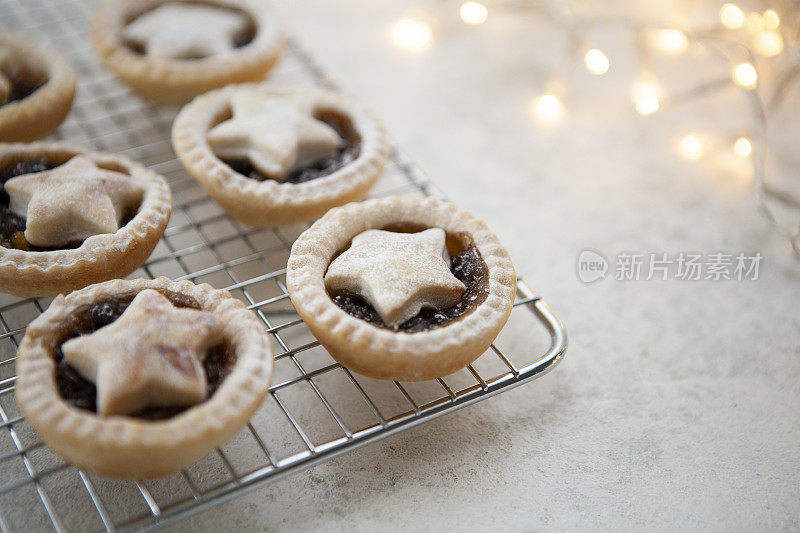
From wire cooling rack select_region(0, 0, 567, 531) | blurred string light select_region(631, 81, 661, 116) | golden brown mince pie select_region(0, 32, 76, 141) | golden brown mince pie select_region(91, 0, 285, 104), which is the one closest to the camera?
wire cooling rack select_region(0, 0, 567, 531)

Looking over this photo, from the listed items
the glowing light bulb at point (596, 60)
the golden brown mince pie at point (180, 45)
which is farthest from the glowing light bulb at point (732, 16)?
the golden brown mince pie at point (180, 45)

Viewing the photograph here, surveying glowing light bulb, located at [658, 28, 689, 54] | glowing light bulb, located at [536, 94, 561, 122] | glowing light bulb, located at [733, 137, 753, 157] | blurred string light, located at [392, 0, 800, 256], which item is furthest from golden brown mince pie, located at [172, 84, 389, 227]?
glowing light bulb, located at [658, 28, 689, 54]

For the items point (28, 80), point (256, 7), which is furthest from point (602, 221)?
point (28, 80)

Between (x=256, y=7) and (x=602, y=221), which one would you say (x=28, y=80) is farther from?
(x=602, y=221)

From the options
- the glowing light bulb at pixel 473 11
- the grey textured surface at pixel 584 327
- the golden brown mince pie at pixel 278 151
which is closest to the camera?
the grey textured surface at pixel 584 327

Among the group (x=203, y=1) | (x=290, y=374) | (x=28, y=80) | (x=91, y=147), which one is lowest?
(x=290, y=374)

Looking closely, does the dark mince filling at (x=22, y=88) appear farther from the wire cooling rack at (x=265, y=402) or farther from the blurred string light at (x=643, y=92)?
the blurred string light at (x=643, y=92)

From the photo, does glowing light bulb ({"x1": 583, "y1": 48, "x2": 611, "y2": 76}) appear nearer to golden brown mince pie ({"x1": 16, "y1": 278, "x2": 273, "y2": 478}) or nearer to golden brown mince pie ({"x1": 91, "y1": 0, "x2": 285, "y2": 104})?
golden brown mince pie ({"x1": 91, "y1": 0, "x2": 285, "y2": 104})
